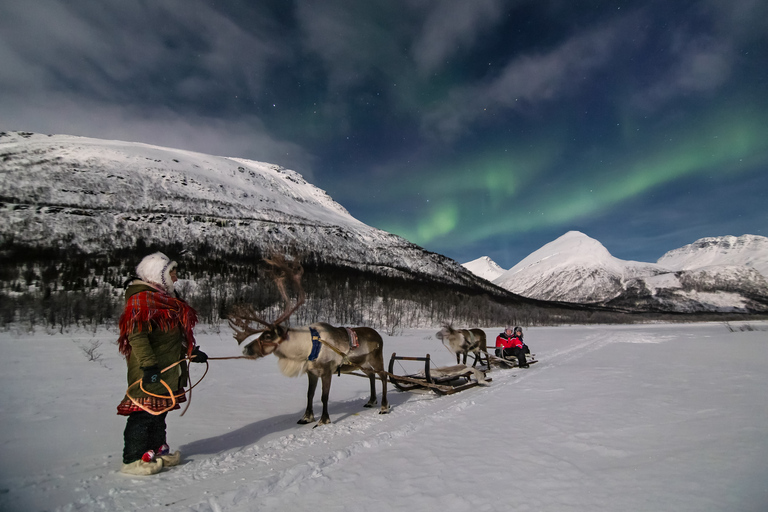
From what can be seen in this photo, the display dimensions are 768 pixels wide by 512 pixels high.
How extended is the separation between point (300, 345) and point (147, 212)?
14641cm

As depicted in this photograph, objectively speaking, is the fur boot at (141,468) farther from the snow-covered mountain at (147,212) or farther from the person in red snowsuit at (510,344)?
the snow-covered mountain at (147,212)

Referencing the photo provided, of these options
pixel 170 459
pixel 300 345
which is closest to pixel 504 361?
pixel 300 345

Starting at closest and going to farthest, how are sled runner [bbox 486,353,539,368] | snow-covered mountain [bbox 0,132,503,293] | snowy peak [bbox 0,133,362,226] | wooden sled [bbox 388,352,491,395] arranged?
wooden sled [bbox 388,352,491,395] → sled runner [bbox 486,353,539,368] → snow-covered mountain [bbox 0,132,503,293] → snowy peak [bbox 0,133,362,226]

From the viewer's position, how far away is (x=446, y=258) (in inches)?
7854

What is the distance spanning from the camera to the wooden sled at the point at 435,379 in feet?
29.1

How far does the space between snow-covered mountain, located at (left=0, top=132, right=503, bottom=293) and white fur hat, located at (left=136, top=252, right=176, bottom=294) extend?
73.9 m

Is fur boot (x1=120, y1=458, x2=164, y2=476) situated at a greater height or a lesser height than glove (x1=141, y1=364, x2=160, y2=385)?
lesser

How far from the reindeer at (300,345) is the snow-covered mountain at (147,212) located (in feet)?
236

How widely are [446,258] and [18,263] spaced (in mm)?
169365

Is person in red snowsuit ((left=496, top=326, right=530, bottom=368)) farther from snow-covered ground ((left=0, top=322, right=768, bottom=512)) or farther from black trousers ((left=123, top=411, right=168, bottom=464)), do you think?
black trousers ((left=123, top=411, right=168, bottom=464))

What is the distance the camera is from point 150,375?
167 inches

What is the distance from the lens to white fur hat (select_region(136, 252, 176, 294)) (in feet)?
15.3

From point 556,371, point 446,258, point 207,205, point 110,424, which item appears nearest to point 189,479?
point 110,424

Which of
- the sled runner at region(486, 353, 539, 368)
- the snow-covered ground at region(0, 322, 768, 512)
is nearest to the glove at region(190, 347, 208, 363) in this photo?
the snow-covered ground at region(0, 322, 768, 512)
